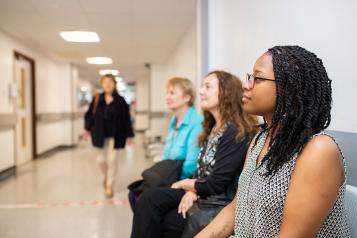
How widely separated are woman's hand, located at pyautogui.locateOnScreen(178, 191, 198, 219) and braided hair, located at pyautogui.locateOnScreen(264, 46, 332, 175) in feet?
2.84

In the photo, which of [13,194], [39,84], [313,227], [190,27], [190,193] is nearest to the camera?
[313,227]

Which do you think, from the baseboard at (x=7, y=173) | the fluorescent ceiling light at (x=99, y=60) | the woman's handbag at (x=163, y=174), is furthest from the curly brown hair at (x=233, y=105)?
the fluorescent ceiling light at (x=99, y=60)

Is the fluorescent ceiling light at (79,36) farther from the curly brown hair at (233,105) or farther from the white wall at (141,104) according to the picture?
the white wall at (141,104)

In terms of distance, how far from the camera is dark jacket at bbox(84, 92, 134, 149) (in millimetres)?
4582

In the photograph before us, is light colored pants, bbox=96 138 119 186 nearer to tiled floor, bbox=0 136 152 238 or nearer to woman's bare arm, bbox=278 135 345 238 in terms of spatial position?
tiled floor, bbox=0 136 152 238

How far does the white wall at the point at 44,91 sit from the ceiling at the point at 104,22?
31 centimetres

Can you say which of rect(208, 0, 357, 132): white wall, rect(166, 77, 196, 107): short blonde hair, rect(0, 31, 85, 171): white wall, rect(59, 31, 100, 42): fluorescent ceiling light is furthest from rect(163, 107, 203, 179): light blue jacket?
rect(0, 31, 85, 171): white wall

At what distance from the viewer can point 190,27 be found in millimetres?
5590

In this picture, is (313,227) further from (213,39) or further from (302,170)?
(213,39)

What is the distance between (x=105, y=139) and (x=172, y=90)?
2186 mm

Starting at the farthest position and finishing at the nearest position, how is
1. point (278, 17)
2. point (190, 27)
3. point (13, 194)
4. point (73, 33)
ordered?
point (73, 33) → point (190, 27) → point (13, 194) → point (278, 17)

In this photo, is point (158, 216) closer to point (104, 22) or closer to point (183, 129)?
point (183, 129)

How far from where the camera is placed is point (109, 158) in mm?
4621

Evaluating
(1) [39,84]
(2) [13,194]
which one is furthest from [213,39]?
(1) [39,84]
